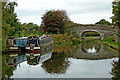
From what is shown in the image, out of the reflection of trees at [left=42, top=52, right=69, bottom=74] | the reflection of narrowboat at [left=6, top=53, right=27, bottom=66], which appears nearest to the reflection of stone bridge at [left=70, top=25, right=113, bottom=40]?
the reflection of narrowboat at [left=6, top=53, right=27, bottom=66]

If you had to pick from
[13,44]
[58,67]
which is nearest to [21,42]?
[13,44]

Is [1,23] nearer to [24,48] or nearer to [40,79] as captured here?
[24,48]

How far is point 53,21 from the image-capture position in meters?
33.5

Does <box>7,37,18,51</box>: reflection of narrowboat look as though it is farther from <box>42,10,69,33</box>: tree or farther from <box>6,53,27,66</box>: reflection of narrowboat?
<box>42,10,69,33</box>: tree

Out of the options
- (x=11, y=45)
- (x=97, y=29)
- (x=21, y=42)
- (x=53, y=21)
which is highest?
(x=53, y=21)

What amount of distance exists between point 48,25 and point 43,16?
1889 mm

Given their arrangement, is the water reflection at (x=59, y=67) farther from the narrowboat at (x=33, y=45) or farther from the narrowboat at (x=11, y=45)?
the narrowboat at (x=11, y=45)

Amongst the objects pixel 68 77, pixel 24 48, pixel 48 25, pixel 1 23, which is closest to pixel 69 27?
pixel 48 25

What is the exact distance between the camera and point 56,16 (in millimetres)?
33250

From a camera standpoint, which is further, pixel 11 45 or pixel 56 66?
pixel 11 45

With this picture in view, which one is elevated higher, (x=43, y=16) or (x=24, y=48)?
(x=43, y=16)

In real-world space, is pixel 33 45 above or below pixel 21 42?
below

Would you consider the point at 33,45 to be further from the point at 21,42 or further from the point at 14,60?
the point at 14,60

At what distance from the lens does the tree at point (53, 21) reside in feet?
109
